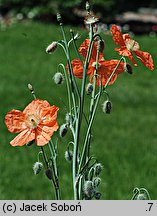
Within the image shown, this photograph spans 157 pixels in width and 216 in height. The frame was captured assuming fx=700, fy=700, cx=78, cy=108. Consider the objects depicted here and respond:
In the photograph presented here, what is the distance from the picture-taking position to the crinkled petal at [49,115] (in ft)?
5.55

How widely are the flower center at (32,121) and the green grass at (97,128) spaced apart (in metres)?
0.20

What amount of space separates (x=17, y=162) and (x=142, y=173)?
2.89 ft

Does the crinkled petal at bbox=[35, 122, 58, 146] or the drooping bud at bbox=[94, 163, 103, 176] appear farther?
the drooping bud at bbox=[94, 163, 103, 176]

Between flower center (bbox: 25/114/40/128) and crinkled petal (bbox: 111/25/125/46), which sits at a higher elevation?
crinkled petal (bbox: 111/25/125/46)

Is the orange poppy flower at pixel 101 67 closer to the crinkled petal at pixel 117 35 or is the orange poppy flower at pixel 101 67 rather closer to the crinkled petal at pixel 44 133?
the crinkled petal at pixel 117 35

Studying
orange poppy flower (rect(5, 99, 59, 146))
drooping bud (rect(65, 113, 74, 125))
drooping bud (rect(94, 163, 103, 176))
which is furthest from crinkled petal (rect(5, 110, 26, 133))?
drooping bud (rect(94, 163, 103, 176))

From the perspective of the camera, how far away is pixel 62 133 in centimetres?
185

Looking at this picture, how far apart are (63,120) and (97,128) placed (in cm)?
42

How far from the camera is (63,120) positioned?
6.44 meters

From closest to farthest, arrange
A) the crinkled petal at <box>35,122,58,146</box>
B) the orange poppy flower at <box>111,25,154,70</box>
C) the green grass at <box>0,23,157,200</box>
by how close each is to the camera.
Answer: the crinkled petal at <box>35,122,58,146</box>
the orange poppy flower at <box>111,25,154,70</box>
the green grass at <box>0,23,157,200</box>

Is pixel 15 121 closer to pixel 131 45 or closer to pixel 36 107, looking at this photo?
pixel 36 107

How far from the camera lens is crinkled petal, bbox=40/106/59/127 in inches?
66.6

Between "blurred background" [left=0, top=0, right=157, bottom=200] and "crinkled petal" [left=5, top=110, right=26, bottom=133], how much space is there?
0.51 ft

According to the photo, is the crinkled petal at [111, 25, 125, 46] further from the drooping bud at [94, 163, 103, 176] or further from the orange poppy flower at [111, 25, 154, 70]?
the drooping bud at [94, 163, 103, 176]
